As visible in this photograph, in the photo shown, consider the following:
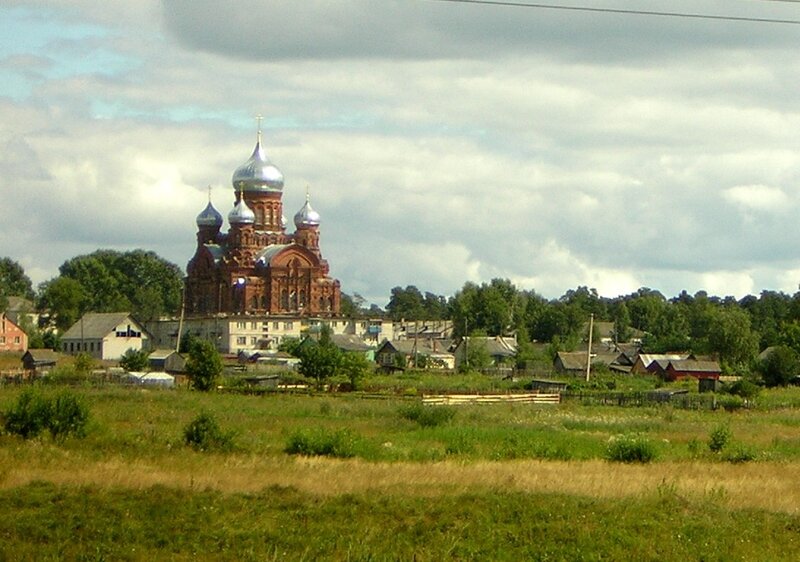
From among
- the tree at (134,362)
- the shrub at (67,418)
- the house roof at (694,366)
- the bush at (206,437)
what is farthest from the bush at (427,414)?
the house roof at (694,366)

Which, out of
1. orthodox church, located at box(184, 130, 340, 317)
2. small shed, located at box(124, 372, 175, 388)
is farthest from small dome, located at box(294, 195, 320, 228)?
small shed, located at box(124, 372, 175, 388)

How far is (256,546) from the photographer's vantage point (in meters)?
22.5

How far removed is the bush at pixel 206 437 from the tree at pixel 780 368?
5541 centimetres

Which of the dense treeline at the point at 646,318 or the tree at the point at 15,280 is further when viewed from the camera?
the tree at the point at 15,280

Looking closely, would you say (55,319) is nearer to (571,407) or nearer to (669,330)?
(669,330)

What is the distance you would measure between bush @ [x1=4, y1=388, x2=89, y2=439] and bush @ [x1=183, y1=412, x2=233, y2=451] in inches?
96.0

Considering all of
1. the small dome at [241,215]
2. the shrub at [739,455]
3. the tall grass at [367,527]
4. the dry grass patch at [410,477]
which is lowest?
the tall grass at [367,527]

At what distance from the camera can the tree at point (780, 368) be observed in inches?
3268

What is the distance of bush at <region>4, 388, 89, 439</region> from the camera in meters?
33.1

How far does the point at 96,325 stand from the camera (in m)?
109

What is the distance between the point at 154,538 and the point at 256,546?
1.60 m

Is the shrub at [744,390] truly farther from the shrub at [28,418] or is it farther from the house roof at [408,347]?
the shrub at [28,418]

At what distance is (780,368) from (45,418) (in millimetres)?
57637

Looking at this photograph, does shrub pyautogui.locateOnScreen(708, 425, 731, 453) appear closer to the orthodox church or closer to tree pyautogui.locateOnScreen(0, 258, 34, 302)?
the orthodox church
